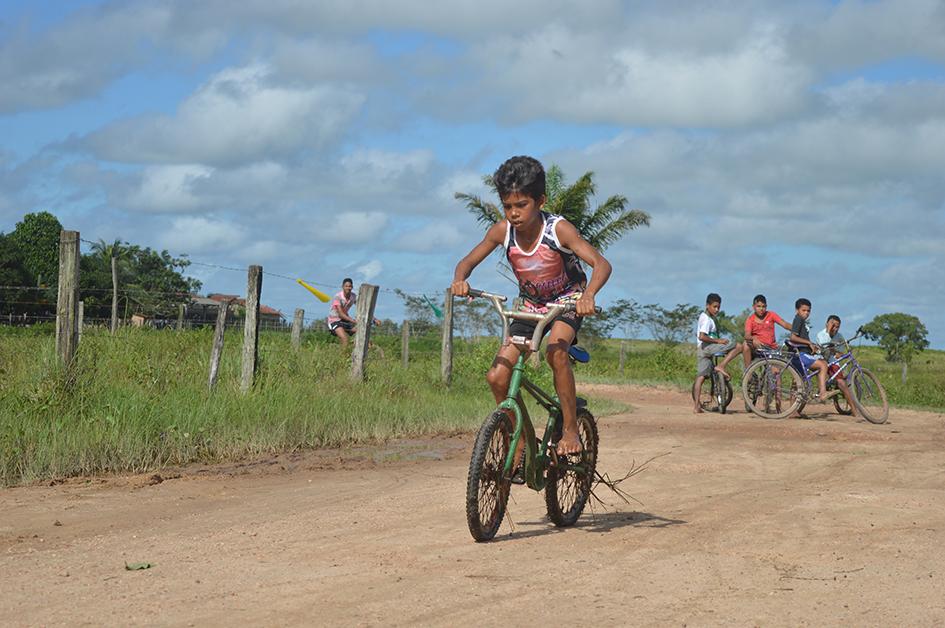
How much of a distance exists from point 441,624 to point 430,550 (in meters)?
1.66

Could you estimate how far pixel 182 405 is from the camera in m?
11.5

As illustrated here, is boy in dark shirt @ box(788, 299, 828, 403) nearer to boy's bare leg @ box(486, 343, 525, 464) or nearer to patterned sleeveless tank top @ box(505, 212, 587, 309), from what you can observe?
patterned sleeveless tank top @ box(505, 212, 587, 309)

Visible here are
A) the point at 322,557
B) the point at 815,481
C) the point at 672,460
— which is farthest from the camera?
the point at 672,460

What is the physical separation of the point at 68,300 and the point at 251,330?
9.51ft

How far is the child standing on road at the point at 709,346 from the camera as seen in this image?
62.2 ft

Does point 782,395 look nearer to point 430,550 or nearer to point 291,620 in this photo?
point 430,550

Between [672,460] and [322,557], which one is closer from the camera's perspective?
[322,557]

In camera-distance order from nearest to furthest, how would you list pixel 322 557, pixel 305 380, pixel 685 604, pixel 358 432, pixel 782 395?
pixel 685 604 → pixel 322 557 → pixel 358 432 → pixel 305 380 → pixel 782 395

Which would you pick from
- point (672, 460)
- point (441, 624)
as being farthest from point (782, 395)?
point (441, 624)

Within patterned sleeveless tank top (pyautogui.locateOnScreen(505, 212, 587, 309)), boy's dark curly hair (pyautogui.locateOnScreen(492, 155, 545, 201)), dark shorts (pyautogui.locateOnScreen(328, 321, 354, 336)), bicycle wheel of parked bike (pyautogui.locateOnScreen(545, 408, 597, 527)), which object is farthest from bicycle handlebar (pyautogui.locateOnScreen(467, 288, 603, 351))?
dark shorts (pyautogui.locateOnScreen(328, 321, 354, 336))

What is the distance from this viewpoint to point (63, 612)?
493 cm

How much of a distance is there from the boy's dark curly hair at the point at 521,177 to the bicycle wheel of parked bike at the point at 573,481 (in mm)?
1456

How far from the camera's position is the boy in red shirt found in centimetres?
1884

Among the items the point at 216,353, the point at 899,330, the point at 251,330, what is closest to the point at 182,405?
the point at 216,353
